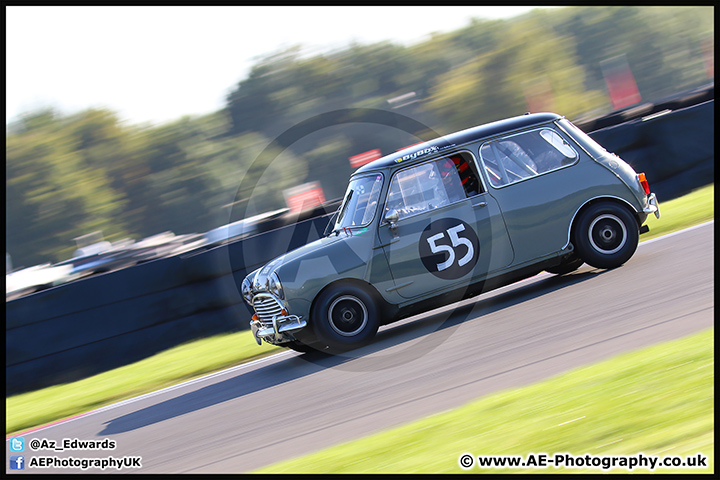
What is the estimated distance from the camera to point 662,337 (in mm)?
4938

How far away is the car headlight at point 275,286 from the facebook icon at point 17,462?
107 inches

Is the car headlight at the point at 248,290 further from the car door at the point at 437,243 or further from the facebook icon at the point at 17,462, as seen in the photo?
the facebook icon at the point at 17,462

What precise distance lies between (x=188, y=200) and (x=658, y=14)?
5687 cm

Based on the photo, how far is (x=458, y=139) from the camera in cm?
726

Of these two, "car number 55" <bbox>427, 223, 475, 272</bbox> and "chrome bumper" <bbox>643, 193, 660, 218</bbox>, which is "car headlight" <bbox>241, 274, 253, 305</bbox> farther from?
"chrome bumper" <bbox>643, 193, 660, 218</bbox>

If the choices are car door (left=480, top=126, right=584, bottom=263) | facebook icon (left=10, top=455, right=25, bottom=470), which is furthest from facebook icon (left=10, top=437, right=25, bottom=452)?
car door (left=480, top=126, right=584, bottom=263)

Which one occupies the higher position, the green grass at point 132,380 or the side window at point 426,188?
the side window at point 426,188

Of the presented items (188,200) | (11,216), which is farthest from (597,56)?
(11,216)

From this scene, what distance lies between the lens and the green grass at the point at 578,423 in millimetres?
3471

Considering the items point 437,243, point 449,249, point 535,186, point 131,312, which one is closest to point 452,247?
point 449,249

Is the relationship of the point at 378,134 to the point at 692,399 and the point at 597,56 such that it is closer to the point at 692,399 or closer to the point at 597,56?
the point at 597,56

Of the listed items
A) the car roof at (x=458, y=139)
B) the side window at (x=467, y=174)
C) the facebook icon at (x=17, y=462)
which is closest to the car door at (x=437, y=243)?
the side window at (x=467, y=174)

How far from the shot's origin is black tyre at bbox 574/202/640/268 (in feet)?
23.5

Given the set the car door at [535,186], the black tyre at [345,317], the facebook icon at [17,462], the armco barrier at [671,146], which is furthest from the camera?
the armco barrier at [671,146]
